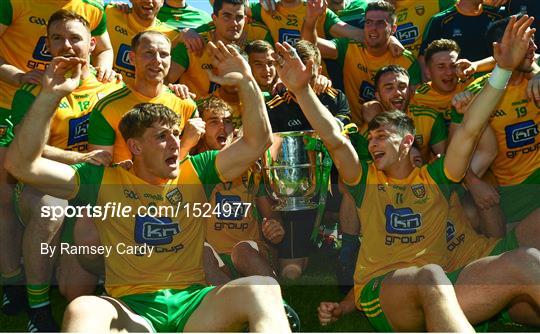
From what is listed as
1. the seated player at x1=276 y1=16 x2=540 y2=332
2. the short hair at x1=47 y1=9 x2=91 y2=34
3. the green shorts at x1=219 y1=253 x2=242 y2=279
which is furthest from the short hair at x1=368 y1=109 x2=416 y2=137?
the short hair at x1=47 y1=9 x2=91 y2=34

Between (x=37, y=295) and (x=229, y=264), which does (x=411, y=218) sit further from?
(x=37, y=295)

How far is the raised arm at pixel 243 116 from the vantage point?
4.27 metres

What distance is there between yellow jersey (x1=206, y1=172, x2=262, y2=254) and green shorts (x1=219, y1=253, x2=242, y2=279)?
0.24 ft

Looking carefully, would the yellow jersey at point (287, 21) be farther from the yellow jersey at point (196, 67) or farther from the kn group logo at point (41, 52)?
the kn group logo at point (41, 52)

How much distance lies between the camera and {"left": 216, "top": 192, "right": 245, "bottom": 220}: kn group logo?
213 inches

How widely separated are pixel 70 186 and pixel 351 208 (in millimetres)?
2112

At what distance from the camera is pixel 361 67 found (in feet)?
21.9

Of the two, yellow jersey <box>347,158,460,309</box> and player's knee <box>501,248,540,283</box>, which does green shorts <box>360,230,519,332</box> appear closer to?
yellow jersey <box>347,158,460,309</box>

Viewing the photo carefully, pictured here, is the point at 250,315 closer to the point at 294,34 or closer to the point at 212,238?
the point at 212,238

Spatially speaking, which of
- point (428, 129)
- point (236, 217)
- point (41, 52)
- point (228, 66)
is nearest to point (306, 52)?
point (428, 129)

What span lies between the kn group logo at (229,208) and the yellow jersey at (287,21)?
2.03 meters

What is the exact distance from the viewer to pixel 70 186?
4227mm

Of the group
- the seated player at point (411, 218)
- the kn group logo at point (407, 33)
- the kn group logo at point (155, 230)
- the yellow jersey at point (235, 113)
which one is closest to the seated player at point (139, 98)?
the yellow jersey at point (235, 113)

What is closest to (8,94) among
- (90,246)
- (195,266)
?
(90,246)
